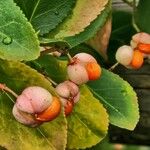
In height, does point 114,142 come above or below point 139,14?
Result: below

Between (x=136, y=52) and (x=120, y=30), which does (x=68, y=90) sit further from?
(x=120, y=30)

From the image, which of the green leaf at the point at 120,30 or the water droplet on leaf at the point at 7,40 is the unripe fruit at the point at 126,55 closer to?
the green leaf at the point at 120,30

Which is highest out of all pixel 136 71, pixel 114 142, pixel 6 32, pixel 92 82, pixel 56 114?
pixel 6 32

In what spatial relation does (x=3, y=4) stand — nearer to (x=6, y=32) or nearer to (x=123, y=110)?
(x=6, y=32)

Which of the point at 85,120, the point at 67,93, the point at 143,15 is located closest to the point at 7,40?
the point at 67,93

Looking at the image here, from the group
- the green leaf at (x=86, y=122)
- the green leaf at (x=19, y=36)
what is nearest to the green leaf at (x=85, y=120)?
the green leaf at (x=86, y=122)

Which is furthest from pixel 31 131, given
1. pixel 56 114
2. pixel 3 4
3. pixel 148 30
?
pixel 148 30
